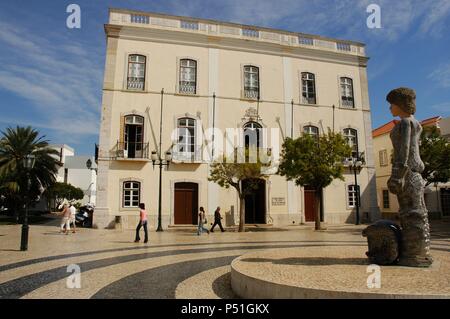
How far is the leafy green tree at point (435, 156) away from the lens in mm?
20844

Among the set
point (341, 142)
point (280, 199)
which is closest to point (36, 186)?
point (280, 199)

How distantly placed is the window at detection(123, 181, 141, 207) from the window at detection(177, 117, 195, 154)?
328 centimetres

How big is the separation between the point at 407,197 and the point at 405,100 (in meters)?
1.73

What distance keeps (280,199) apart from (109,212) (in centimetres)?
994

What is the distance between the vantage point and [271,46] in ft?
75.4

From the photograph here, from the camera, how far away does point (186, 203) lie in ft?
66.8

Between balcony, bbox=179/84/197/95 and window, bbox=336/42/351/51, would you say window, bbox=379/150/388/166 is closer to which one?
window, bbox=336/42/351/51

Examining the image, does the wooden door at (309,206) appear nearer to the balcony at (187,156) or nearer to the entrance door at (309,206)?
the entrance door at (309,206)

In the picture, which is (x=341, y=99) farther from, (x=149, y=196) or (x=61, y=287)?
Answer: (x=61, y=287)

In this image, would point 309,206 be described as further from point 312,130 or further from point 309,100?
point 309,100

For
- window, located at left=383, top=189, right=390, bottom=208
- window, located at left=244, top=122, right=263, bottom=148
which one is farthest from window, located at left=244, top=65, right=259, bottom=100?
window, located at left=383, top=189, right=390, bottom=208

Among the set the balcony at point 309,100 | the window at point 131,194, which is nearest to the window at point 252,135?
the balcony at point 309,100

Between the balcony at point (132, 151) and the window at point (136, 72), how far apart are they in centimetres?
336

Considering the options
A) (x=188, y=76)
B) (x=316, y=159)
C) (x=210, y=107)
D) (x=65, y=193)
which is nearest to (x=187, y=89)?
(x=188, y=76)
